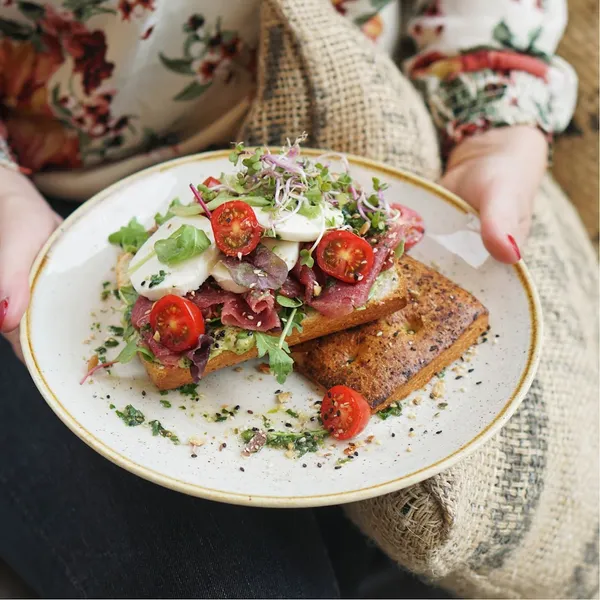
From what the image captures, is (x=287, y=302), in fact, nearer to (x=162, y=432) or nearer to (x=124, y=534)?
(x=162, y=432)

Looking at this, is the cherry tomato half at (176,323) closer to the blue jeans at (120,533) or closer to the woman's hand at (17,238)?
the woman's hand at (17,238)

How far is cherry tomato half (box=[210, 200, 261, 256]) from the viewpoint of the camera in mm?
1510

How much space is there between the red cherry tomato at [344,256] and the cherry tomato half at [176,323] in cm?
32

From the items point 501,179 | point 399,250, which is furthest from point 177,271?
point 501,179

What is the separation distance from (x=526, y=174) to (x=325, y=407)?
3.46ft

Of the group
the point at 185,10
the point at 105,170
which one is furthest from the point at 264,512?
the point at 185,10

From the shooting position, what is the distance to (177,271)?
5.04 feet

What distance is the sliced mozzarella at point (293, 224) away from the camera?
1544 mm

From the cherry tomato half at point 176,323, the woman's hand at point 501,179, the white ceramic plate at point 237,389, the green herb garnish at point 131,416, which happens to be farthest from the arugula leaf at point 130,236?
the woman's hand at point 501,179

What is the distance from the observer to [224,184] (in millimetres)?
1706

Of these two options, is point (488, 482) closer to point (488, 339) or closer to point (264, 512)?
point (488, 339)

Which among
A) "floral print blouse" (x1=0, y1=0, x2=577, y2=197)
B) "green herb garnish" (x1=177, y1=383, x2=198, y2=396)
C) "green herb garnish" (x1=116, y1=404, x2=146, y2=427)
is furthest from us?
"floral print blouse" (x1=0, y1=0, x2=577, y2=197)

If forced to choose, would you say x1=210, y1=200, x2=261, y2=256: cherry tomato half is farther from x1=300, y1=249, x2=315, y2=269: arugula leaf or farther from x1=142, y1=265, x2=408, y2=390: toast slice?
x1=142, y1=265, x2=408, y2=390: toast slice

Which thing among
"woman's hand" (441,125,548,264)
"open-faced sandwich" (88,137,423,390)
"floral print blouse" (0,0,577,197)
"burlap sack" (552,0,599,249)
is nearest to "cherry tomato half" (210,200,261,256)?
"open-faced sandwich" (88,137,423,390)
